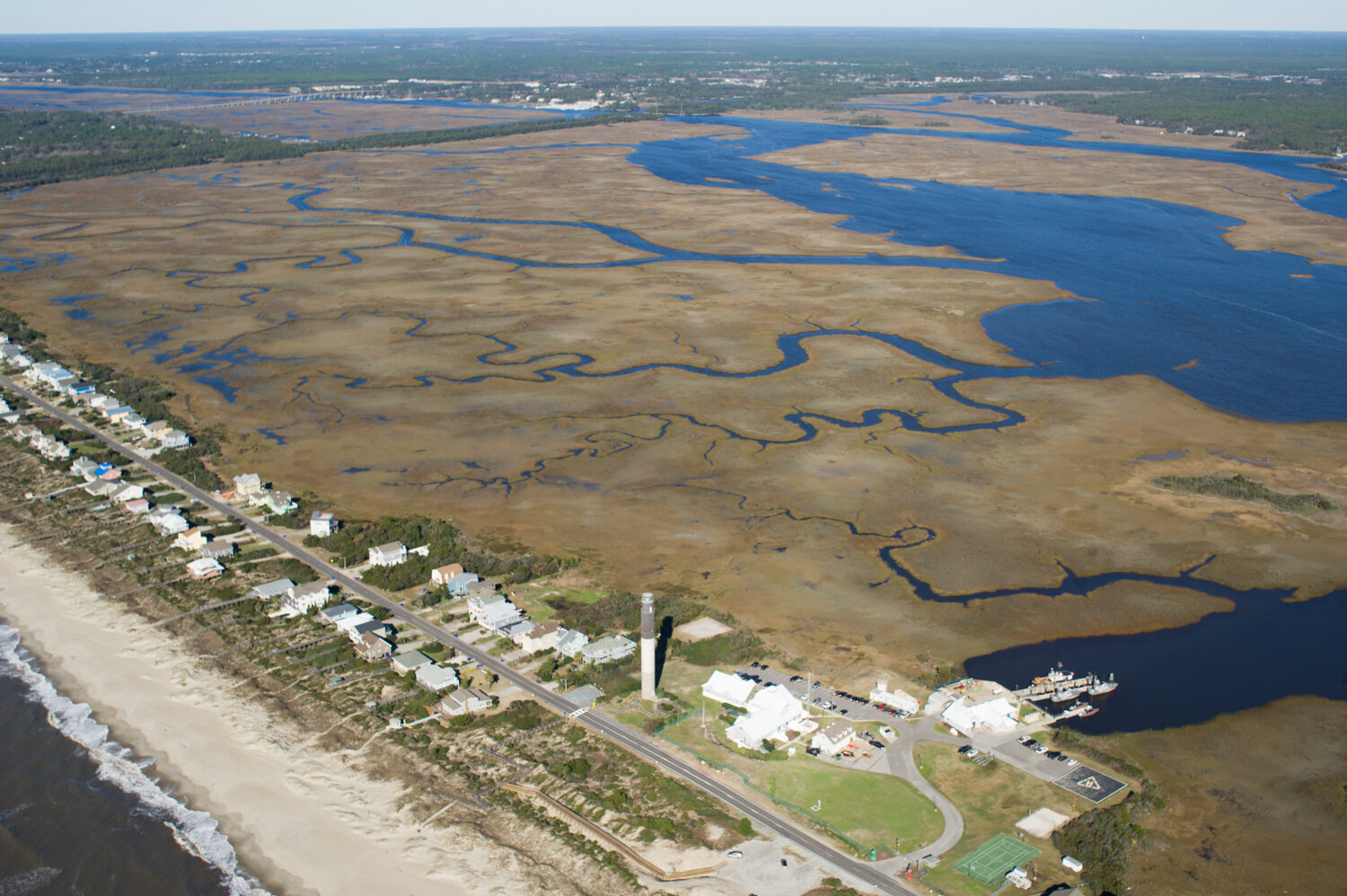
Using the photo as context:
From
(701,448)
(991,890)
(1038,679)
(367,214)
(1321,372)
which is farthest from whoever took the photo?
(367,214)

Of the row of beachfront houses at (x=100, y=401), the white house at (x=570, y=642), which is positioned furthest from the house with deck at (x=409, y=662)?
the row of beachfront houses at (x=100, y=401)

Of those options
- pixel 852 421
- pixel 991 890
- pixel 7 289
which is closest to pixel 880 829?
pixel 991 890

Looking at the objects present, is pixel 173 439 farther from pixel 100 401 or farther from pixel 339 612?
pixel 339 612

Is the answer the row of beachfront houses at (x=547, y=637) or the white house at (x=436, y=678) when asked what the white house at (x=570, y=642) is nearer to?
the row of beachfront houses at (x=547, y=637)

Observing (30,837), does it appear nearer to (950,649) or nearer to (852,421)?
(950,649)

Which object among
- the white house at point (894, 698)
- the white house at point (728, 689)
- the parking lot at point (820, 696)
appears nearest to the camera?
the parking lot at point (820, 696)

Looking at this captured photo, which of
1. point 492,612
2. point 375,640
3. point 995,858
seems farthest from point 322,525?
point 995,858
